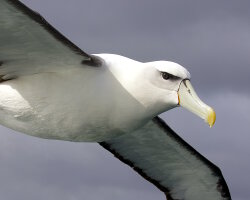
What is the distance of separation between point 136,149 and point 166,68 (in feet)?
12.7

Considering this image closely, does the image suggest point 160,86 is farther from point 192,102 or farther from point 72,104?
point 72,104

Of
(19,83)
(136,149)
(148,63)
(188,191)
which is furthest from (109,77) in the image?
(188,191)

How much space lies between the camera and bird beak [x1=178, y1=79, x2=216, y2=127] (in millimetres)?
11836

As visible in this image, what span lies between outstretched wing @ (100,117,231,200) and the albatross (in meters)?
2.23

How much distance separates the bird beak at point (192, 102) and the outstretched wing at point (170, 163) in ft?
7.70

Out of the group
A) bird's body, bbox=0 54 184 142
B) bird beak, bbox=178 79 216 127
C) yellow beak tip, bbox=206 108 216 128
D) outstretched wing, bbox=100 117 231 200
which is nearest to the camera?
yellow beak tip, bbox=206 108 216 128

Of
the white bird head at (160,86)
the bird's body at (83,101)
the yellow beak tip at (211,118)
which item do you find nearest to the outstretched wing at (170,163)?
the bird's body at (83,101)

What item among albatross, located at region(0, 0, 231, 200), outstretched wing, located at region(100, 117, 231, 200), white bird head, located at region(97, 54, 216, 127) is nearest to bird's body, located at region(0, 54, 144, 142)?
albatross, located at region(0, 0, 231, 200)

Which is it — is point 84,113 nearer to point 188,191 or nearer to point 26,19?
point 26,19

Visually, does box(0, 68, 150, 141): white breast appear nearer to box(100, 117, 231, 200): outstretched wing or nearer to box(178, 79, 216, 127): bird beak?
box(178, 79, 216, 127): bird beak

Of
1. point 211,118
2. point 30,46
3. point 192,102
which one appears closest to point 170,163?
point 192,102

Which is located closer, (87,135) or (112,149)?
(87,135)

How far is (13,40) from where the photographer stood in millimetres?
12039

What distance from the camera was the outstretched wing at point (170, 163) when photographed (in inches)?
591
